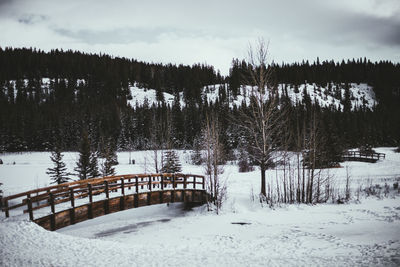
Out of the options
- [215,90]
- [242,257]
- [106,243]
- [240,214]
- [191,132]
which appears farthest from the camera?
[215,90]

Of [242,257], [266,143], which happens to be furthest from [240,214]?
[242,257]

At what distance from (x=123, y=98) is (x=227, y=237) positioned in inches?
4383

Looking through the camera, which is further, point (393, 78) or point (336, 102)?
point (393, 78)

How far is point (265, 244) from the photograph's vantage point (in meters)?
9.58

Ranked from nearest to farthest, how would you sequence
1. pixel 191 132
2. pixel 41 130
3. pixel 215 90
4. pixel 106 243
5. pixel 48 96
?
pixel 106 243 → pixel 41 130 → pixel 191 132 → pixel 48 96 → pixel 215 90

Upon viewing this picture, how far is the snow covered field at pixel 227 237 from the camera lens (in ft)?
23.6

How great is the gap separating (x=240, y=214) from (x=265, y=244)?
19.8 ft

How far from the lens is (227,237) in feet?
36.1

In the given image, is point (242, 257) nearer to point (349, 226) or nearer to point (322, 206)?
point (349, 226)

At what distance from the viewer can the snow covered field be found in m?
7.20

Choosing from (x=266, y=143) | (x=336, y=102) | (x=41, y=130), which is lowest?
(x=266, y=143)

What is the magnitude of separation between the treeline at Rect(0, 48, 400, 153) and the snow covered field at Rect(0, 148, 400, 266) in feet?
138

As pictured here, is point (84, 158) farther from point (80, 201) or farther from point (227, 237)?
point (227, 237)

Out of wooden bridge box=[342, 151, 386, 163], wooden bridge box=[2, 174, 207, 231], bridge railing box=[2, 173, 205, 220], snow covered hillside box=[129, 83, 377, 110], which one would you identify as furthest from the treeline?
bridge railing box=[2, 173, 205, 220]
